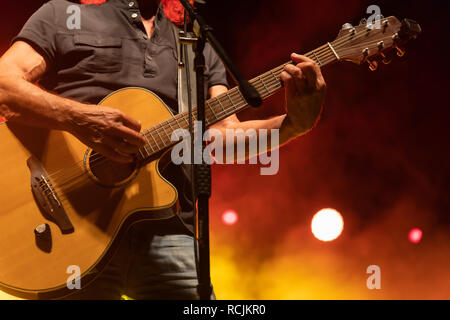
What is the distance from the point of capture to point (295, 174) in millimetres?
4020

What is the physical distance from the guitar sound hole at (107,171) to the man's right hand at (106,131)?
63 mm

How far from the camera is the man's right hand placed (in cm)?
165

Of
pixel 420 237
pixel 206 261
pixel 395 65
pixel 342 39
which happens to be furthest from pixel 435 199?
pixel 206 261

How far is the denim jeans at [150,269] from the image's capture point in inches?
65.7

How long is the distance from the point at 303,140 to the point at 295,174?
334 millimetres

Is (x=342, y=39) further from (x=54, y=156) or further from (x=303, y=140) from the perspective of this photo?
(x=303, y=140)

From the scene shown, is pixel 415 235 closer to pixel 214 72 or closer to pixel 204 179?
pixel 214 72

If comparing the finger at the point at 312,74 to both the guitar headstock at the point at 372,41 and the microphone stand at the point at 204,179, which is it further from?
the microphone stand at the point at 204,179

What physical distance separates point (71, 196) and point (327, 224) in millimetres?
2832

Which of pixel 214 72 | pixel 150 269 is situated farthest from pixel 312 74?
pixel 150 269

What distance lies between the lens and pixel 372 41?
203cm

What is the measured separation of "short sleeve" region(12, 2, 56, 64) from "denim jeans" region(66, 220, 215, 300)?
33.7 inches

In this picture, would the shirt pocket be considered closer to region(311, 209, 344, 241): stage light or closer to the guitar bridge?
the guitar bridge

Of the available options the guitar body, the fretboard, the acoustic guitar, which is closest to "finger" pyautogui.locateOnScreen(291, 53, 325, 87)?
the fretboard
